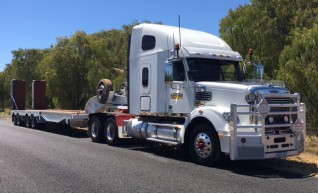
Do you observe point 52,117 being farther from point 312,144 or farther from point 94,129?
point 312,144

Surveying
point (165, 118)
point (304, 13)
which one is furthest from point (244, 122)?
point (304, 13)

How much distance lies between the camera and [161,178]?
8648mm

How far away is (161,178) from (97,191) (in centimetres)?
166

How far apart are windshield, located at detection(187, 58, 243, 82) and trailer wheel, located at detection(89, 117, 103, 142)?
580cm

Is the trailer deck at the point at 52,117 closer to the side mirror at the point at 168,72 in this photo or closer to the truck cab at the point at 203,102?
the truck cab at the point at 203,102

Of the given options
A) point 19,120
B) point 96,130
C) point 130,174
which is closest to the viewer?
point 130,174

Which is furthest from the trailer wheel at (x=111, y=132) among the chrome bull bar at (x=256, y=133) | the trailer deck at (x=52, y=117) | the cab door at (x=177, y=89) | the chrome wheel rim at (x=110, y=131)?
the chrome bull bar at (x=256, y=133)

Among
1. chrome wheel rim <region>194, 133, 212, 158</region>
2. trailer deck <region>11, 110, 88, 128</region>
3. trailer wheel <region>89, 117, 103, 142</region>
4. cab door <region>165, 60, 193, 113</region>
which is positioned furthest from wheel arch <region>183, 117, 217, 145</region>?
trailer deck <region>11, 110, 88, 128</region>

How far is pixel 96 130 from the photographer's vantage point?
16.1 m

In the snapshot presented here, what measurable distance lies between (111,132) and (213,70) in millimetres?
5191

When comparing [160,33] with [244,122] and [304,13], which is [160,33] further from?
[304,13]

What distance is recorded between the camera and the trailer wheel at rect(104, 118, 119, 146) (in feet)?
48.6

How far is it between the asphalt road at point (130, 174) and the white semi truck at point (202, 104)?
0.53m

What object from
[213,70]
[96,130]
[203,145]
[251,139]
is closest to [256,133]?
[251,139]
